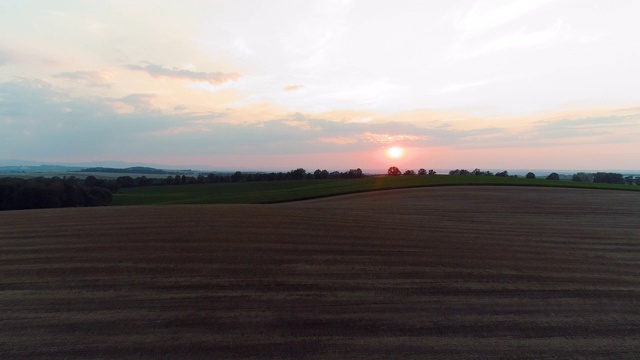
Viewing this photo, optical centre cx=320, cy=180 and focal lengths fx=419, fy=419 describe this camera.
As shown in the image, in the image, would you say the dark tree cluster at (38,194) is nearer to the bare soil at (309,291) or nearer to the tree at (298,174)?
the bare soil at (309,291)

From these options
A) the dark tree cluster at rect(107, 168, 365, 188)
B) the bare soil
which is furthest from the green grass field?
the bare soil

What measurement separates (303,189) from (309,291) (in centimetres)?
3144

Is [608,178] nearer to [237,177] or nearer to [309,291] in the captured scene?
[237,177]

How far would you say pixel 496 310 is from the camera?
21.7 ft

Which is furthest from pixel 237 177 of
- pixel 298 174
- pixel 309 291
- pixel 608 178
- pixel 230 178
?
pixel 309 291

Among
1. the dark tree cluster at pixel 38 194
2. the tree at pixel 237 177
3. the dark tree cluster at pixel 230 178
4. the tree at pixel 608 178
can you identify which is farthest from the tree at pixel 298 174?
the tree at pixel 608 178

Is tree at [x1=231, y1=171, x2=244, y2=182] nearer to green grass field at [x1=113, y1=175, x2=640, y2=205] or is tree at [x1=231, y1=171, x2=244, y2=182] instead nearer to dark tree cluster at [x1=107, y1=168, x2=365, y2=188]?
dark tree cluster at [x1=107, y1=168, x2=365, y2=188]

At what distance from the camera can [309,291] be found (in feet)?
23.6

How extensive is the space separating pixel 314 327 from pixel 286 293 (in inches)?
51.8

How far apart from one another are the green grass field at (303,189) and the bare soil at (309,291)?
1695 centimetres

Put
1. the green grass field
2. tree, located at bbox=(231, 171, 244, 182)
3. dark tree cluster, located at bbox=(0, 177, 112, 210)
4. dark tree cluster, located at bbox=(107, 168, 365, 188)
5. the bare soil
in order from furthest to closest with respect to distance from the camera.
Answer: tree, located at bbox=(231, 171, 244, 182) < dark tree cluster, located at bbox=(107, 168, 365, 188) < the green grass field < dark tree cluster, located at bbox=(0, 177, 112, 210) < the bare soil

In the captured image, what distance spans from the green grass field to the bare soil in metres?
17.0

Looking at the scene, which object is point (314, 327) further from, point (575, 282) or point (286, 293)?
point (575, 282)

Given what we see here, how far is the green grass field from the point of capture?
31.7 m
